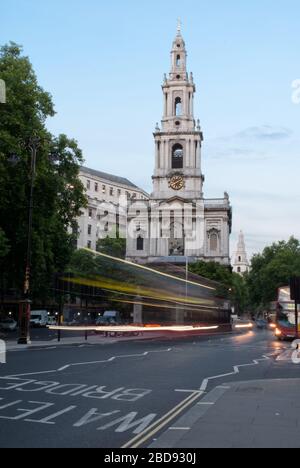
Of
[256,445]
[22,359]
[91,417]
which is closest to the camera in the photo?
[256,445]

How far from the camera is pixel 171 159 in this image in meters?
110

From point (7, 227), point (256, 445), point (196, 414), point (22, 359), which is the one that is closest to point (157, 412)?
point (196, 414)

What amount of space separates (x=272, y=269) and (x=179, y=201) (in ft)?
67.4

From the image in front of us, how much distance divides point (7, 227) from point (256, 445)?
3132 cm

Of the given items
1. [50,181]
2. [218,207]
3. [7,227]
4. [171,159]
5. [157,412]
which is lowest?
[157,412]

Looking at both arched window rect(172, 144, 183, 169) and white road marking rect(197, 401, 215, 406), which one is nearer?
white road marking rect(197, 401, 215, 406)

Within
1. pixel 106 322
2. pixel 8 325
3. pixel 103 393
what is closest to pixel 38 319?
pixel 8 325

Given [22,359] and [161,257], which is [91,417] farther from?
[161,257]

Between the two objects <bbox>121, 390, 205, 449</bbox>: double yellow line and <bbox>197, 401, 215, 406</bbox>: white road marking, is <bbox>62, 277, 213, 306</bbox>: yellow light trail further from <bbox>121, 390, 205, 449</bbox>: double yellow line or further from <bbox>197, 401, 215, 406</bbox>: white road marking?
<bbox>197, 401, 215, 406</bbox>: white road marking

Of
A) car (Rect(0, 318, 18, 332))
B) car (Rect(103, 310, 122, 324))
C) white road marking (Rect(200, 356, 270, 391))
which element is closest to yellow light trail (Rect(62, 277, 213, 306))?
white road marking (Rect(200, 356, 270, 391))

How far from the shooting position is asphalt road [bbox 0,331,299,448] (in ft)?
28.4

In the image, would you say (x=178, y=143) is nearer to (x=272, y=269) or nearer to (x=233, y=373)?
(x=272, y=269)

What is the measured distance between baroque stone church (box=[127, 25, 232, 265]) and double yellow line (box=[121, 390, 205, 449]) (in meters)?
94.7
